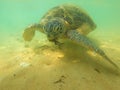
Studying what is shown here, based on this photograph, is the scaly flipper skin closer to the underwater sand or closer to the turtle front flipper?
the underwater sand

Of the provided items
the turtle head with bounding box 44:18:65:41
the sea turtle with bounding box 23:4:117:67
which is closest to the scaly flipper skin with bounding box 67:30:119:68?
the sea turtle with bounding box 23:4:117:67

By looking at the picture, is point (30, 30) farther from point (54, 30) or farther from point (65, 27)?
point (54, 30)

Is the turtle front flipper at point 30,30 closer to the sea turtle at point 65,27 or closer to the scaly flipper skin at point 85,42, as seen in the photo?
the sea turtle at point 65,27

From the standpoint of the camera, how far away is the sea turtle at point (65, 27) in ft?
17.7

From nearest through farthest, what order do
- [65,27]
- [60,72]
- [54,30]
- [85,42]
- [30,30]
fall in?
[60,72]
[85,42]
[54,30]
[65,27]
[30,30]

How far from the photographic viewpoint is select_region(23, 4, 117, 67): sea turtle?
5.41 meters

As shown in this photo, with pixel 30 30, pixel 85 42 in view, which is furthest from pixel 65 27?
pixel 30 30

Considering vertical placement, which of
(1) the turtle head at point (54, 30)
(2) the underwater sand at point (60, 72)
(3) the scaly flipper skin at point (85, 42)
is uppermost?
(1) the turtle head at point (54, 30)

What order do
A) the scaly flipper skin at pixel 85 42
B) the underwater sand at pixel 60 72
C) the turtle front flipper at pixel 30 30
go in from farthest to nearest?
the turtle front flipper at pixel 30 30, the scaly flipper skin at pixel 85 42, the underwater sand at pixel 60 72

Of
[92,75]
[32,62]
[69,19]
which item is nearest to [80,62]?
[92,75]

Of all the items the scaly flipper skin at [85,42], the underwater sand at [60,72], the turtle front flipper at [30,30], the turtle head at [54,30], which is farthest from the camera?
the turtle front flipper at [30,30]

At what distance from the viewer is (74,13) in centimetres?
789

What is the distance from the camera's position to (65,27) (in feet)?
20.8

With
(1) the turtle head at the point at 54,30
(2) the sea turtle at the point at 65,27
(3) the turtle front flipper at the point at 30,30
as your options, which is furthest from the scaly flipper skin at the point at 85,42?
(3) the turtle front flipper at the point at 30,30
